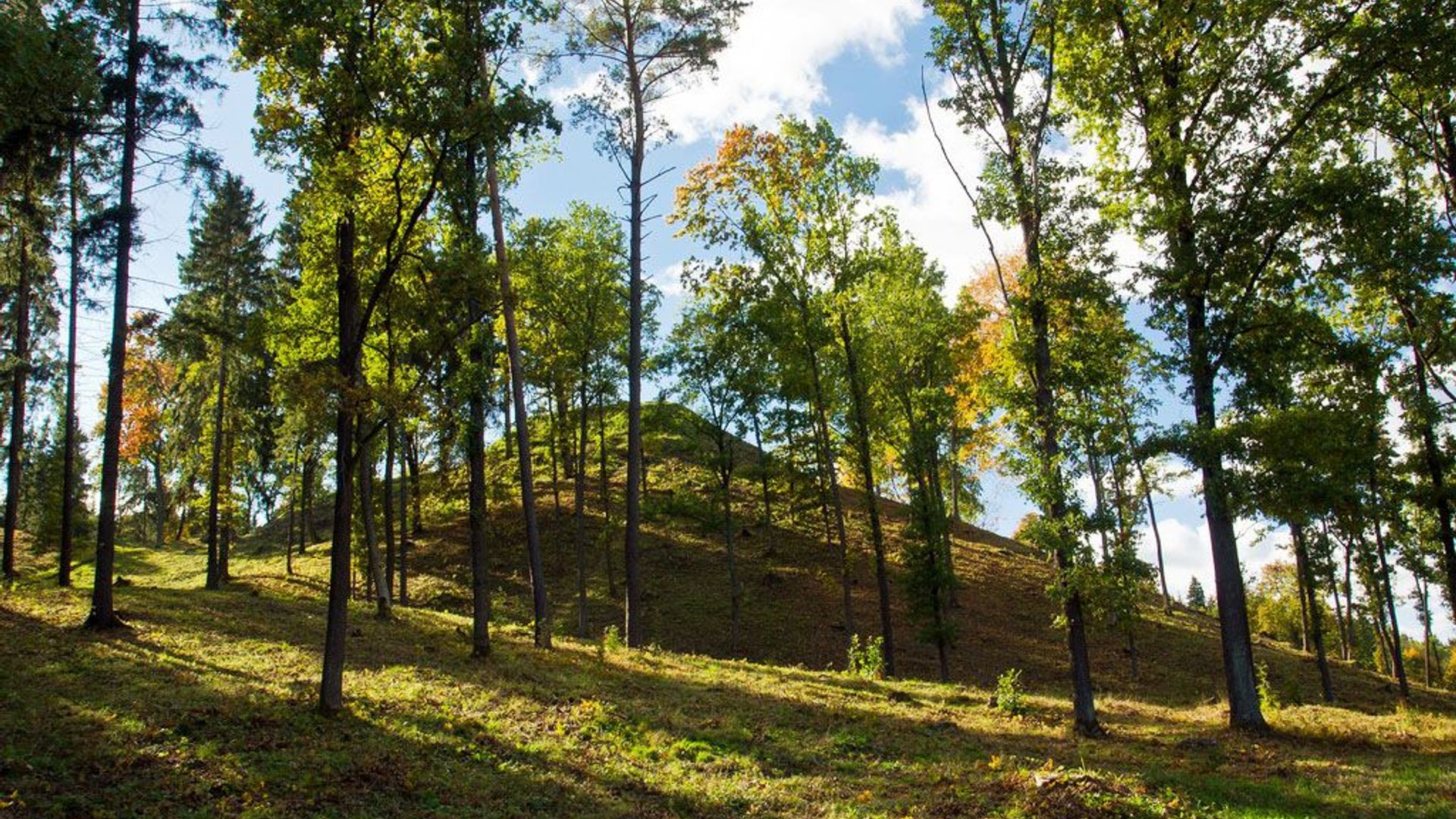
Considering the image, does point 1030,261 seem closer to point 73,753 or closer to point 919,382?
point 919,382

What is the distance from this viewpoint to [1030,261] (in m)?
16.4

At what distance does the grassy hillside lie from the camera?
29.6 ft

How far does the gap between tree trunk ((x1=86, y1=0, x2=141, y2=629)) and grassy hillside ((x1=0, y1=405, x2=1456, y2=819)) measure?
34.0 inches

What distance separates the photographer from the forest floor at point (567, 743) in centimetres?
897

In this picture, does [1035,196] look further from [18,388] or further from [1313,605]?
[18,388]

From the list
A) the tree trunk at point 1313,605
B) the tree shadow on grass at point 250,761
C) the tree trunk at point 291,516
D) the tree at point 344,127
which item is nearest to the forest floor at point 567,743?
the tree shadow on grass at point 250,761

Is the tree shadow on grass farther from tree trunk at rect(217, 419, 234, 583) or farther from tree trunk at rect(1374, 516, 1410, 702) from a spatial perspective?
tree trunk at rect(1374, 516, 1410, 702)

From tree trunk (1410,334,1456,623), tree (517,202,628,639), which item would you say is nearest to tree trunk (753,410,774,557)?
tree (517,202,628,639)

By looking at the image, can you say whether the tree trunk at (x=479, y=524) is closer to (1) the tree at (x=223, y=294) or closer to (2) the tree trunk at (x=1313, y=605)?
(1) the tree at (x=223, y=294)

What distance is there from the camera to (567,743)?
11.5 metres

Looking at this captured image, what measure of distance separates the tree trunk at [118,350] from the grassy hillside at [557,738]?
86 cm

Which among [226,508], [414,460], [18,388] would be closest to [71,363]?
[18,388]

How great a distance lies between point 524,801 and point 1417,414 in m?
21.2

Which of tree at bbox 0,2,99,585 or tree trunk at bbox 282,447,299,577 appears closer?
tree at bbox 0,2,99,585
